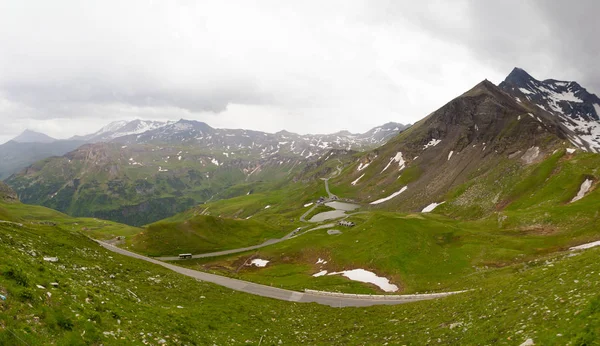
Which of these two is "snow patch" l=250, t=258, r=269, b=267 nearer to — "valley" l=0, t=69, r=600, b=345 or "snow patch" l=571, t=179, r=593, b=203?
"valley" l=0, t=69, r=600, b=345

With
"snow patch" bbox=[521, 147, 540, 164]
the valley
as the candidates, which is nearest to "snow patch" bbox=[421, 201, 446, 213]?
the valley

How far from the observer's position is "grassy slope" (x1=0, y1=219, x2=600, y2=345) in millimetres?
15234

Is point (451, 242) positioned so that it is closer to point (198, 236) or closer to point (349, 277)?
point (349, 277)

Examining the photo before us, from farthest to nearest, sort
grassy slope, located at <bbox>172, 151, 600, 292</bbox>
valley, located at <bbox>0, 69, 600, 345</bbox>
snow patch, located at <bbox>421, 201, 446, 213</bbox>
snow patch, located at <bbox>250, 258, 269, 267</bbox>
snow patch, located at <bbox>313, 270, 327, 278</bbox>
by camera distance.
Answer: snow patch, located at <bbox>421, 201, 446, 213</bbox>
snow patch, located at <bbox>250, 258, 269, 267</bbox>
snow patch, located at <bbox>313, 270, 327, 278</bbox>
grassy slope, located at <bbox>172, 151, 600, 292</bbox>
valley, located at <bbox>0, 69, 600, 345</bbox>

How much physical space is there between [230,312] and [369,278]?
40981 millimetres

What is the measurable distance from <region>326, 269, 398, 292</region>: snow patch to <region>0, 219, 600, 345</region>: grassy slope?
70.4 ft

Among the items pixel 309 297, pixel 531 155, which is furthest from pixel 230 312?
pixel 531 155

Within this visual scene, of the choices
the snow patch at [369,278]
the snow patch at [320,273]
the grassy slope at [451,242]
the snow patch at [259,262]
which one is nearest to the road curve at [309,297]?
the grassy slope at [451,242]

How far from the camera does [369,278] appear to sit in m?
65.8

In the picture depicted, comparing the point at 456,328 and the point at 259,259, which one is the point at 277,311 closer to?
the point at 456,328

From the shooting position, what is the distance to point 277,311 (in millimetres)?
37906

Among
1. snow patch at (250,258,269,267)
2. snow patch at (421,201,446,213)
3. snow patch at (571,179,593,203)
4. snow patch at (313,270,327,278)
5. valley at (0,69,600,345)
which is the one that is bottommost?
snow patch at (250,258,269,267)

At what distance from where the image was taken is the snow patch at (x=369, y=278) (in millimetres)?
60344

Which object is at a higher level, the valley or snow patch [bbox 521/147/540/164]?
snow patch [bbox 521/147/540/164]
